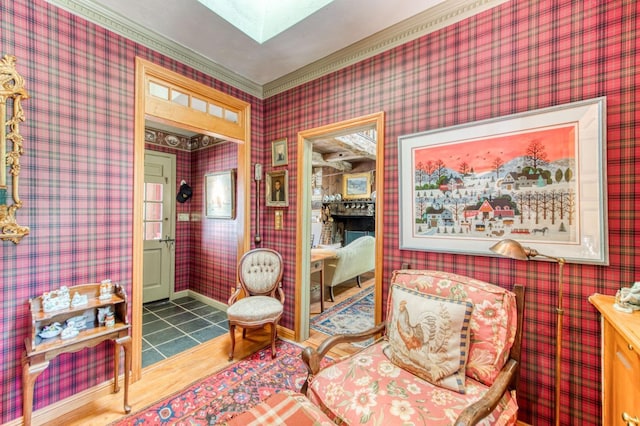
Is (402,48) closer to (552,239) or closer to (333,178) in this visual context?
(552,239)

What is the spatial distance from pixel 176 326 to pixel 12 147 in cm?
250

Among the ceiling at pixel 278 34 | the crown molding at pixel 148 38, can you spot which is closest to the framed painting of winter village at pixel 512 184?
the ceiling at pixel 278 34

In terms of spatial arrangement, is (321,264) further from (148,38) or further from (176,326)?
(148,38)

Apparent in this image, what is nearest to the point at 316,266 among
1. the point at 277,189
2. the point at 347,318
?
the point at 347,318

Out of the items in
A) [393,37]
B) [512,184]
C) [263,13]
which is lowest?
[512,184]

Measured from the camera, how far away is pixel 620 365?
1175 mm

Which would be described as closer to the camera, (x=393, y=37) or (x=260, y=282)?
(x=393, y=37)

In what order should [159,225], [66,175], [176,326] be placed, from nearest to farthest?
[66,175]
[176,326]
[159,225]

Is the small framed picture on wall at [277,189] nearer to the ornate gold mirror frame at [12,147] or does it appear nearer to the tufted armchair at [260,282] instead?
the tufted armchair at [260,282]

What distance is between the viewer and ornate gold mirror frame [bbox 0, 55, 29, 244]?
1.68m

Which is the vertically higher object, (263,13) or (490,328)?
(263,13)

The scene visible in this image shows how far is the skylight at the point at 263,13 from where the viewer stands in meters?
2.09

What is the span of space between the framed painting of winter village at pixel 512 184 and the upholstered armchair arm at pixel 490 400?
74 centimetres

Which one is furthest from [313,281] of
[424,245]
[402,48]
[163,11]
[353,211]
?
[163,11]
